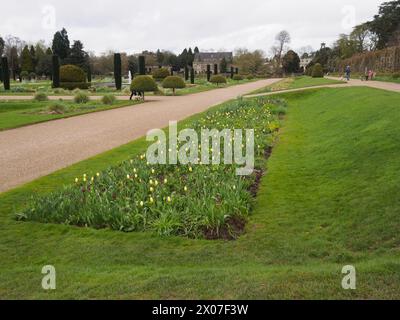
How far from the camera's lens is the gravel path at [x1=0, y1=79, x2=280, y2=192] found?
8.73 m

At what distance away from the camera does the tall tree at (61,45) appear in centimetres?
5772

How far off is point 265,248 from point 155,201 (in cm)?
193

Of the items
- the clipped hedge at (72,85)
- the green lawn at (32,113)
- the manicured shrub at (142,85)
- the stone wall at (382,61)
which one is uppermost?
the stone wall at (382,61)

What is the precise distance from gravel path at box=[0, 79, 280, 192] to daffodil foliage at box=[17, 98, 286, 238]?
1.78 m

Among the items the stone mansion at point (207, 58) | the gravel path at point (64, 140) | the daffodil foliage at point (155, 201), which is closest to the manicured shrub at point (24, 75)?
the gravel path at point (64, 140)

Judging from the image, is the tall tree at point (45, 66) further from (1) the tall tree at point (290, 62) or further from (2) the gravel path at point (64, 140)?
(2) the gravel path at point (64, 140)

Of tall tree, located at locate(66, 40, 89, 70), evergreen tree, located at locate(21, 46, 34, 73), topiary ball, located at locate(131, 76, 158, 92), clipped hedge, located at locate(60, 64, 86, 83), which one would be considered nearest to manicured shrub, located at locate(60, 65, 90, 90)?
clipped hedge, located at locate(60, 64, 86, 83)

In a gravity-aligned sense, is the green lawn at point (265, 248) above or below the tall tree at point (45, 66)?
below

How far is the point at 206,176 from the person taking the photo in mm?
6938

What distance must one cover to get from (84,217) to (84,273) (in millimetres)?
1616

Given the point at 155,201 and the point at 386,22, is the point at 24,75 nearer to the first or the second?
the point at 386,22

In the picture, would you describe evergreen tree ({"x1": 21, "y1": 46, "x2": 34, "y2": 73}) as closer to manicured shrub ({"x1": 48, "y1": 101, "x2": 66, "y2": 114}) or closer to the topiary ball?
the topiary ball

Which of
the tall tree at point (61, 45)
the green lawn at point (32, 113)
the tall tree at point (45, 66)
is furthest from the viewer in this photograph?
the tall tree at point (45, 66)

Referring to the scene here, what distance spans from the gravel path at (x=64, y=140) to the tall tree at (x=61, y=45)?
1713 inches
